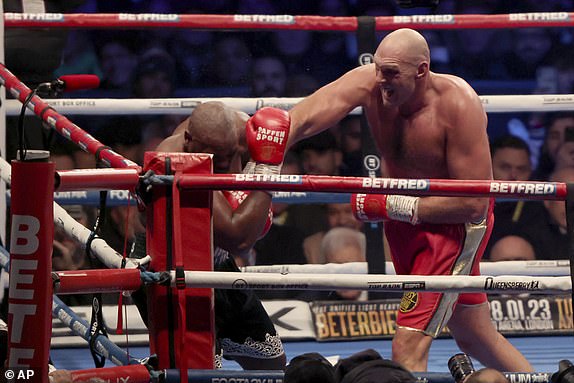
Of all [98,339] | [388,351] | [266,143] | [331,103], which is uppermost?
[331,103]

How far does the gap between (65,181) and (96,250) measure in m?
0.53

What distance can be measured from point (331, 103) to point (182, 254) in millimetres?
1136

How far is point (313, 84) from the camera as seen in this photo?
221 inches

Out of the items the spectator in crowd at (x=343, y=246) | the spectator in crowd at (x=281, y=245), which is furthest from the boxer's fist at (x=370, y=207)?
the spectator in crowd at (x=281, y=245)

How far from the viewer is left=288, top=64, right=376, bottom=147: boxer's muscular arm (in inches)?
130

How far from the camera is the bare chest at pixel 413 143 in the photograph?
326cm

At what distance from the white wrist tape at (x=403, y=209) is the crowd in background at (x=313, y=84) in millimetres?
1657

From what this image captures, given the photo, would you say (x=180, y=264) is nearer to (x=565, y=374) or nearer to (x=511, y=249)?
(x=565, y=374)

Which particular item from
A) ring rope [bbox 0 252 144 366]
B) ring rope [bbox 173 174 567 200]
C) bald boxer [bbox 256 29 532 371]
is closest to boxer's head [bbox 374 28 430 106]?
bald boxer [bbox 256 29 532 371]

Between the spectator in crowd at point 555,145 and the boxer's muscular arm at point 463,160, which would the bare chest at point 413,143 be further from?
the spectator in crowd at point 555,145

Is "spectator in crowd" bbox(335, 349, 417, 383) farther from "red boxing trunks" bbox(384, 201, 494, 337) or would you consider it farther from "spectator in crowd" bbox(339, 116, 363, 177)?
"spectator in crowd" bbox(339, 116, 363, 177)

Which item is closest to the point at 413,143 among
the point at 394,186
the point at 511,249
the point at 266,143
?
the point at 266,143

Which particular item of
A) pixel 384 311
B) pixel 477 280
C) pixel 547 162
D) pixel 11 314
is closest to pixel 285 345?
pixel 384 311

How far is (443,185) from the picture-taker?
2338 mm
